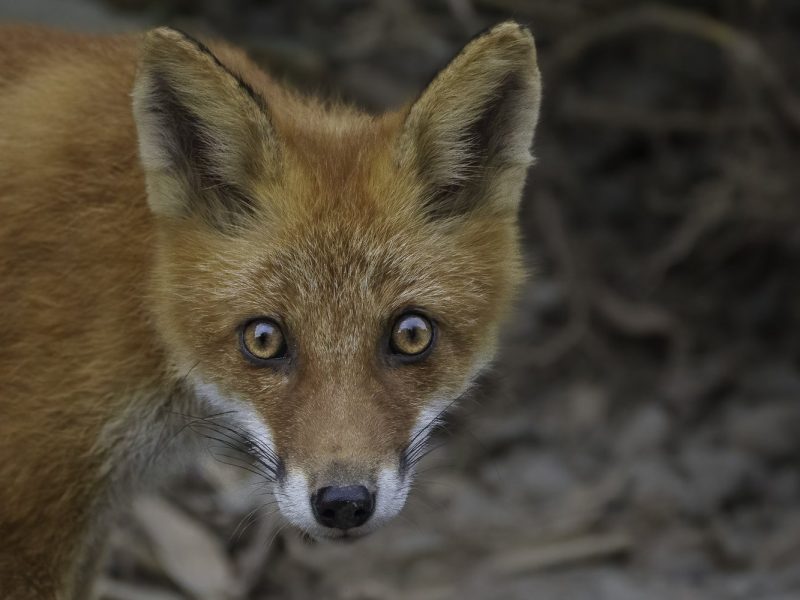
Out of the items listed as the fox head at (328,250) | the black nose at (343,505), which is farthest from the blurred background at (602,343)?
the black nose at (343,505)

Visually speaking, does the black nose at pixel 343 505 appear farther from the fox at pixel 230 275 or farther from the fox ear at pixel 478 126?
the fox ear at pixel 478 126

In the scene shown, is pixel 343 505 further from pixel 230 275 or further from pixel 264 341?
pixel 230 275

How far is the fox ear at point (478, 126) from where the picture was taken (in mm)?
4172

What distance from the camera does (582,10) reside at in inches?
331

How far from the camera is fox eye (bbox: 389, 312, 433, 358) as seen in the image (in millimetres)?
4242

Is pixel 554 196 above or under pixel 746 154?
under

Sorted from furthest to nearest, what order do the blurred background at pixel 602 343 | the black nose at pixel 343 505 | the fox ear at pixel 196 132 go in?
the blurred background at pixel 602 343, the fox ear at pixel 196 132, the black nose at pixel 343 505

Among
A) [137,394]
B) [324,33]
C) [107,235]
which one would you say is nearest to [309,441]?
[137,394]

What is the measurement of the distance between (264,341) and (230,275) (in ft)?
1.00

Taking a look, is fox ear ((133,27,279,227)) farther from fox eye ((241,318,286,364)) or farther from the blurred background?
the blurred background

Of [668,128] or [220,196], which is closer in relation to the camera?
[220,196]

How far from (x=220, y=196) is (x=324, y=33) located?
5.19 metres

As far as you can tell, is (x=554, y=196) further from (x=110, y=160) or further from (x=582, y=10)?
(x=110, y=160)

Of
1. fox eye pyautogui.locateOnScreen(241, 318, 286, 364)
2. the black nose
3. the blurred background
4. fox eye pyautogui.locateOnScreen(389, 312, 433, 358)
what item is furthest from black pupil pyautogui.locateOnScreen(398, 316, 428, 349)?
the blurred background
